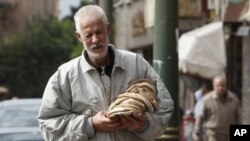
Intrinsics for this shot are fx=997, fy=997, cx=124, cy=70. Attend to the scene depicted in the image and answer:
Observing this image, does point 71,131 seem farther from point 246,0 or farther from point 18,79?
point 18,79

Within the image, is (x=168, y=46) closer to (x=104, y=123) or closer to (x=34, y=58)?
(x=104, y=123)

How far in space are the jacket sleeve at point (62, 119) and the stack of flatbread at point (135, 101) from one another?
0.18m

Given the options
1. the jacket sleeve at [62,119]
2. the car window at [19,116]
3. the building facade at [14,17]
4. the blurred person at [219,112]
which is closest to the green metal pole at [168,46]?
the car window at [19,116]

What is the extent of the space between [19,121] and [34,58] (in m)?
44.7

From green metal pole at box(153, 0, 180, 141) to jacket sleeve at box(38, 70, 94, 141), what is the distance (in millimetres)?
4154

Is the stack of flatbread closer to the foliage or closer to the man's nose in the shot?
the man's nose

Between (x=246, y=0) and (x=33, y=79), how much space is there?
3546 cm

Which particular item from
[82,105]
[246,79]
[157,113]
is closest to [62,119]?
[82,105]

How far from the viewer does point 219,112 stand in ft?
49.8

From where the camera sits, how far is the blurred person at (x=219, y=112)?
15.2m

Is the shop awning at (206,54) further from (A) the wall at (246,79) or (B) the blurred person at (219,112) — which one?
(B) the blurred person at (219,112)

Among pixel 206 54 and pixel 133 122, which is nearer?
pixel 133 122

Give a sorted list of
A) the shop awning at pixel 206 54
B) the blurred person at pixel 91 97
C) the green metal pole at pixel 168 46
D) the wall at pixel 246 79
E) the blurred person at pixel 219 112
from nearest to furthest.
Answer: the blurred person at pixel 91 97, the green metal pole at pixel 168 46, the blurred person at pixel 219 112, the shop awning at pixel 206 54, the wall at pixel 246 79

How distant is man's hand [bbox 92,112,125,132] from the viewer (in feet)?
18.8
